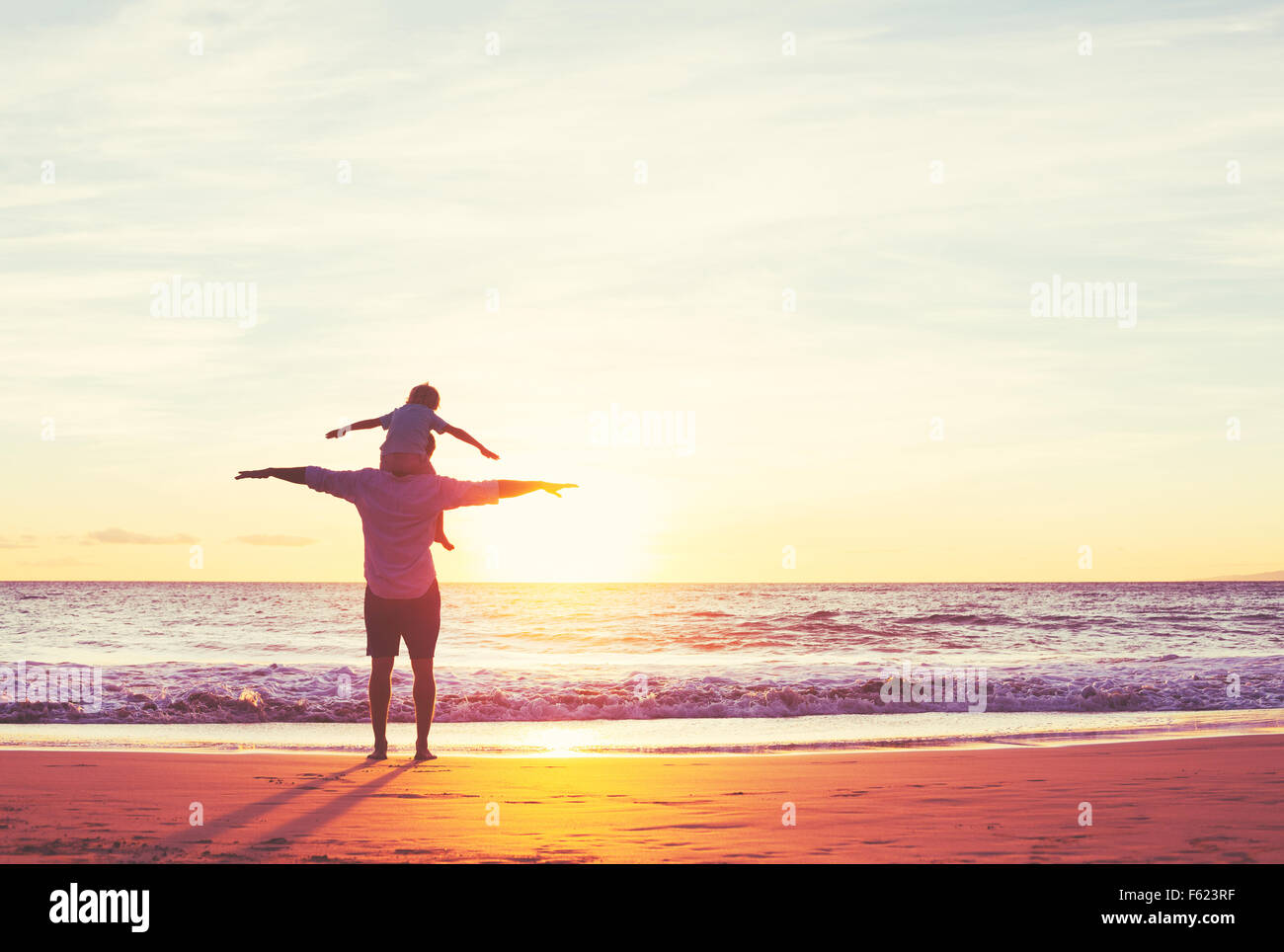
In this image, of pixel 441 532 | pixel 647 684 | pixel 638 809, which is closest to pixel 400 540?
pixel 441 532

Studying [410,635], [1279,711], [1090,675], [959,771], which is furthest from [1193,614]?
[410,635]

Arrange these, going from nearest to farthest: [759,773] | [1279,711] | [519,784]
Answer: [519,784]
[759,773]
[1279,711]

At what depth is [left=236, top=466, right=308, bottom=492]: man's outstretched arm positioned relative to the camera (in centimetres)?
696

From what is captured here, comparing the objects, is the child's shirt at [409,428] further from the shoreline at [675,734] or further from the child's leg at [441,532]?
the shoreline at [675,734]

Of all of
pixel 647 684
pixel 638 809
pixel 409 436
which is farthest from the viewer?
pixel 647 684

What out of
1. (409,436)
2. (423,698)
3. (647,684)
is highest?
(409,436)

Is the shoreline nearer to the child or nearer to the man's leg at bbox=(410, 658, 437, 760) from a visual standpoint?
the man's leg at bbox=(410, 658, 437, 760)

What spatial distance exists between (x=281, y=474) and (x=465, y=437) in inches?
47.1

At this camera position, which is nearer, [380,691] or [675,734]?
[380,691]

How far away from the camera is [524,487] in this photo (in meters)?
7.15

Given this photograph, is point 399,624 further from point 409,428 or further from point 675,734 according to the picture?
point 675,734
